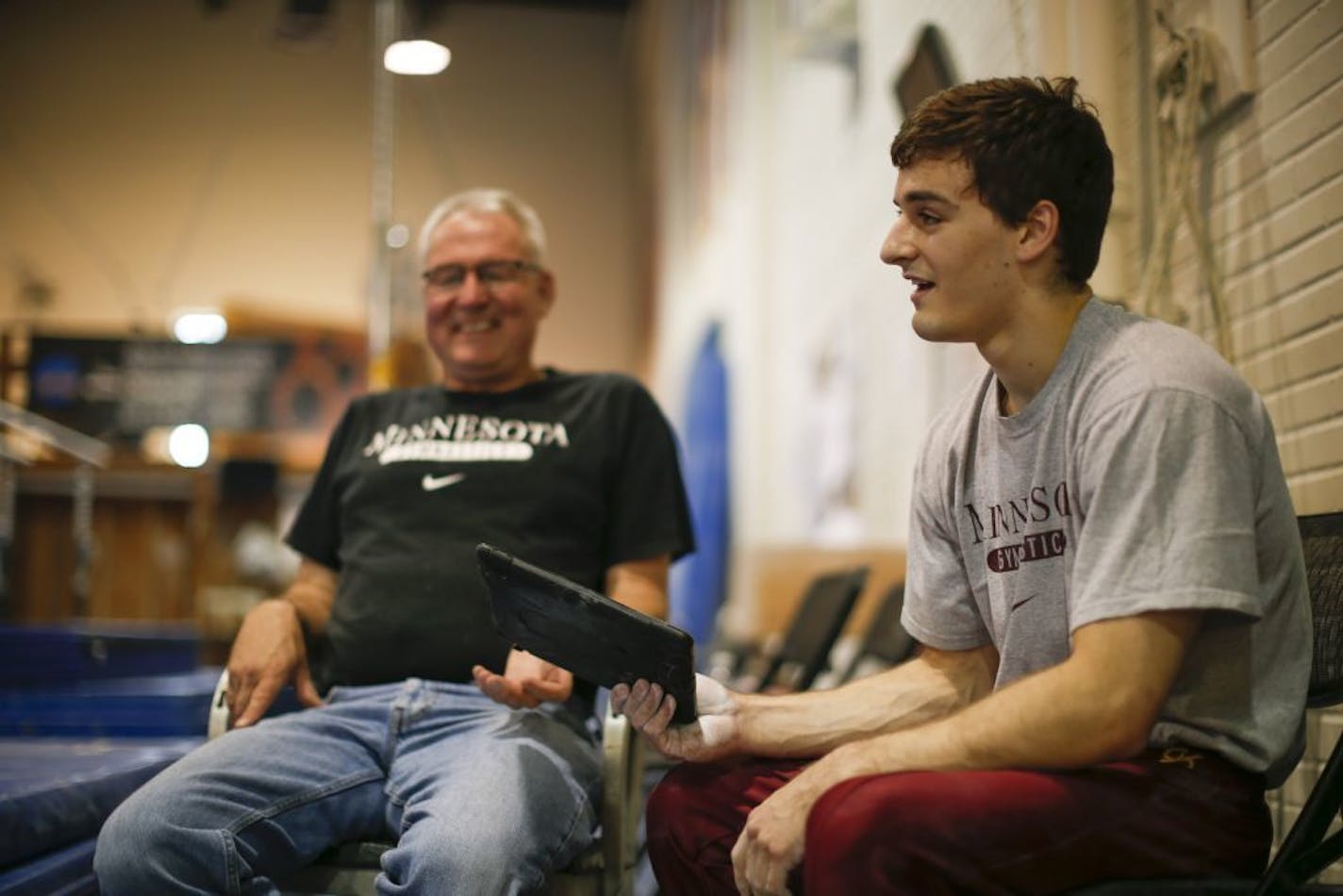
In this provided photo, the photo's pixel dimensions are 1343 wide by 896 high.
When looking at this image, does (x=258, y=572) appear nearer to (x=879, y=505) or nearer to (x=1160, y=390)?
(x=879, y=505)

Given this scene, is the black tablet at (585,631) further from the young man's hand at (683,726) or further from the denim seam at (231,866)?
the denim seam at (231,866)

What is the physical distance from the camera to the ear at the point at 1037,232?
142 centimetres

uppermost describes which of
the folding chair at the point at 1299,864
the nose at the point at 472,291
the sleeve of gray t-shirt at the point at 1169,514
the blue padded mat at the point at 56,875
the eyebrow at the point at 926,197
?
the nose at the point at 472,291

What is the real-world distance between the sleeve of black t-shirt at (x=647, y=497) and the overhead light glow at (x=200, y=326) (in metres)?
8.46

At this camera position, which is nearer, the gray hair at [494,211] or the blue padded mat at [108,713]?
the gray hair at [494,211]

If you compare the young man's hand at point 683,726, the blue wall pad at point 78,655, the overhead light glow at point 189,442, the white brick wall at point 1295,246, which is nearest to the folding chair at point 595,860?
the young man's hand at point 683,726

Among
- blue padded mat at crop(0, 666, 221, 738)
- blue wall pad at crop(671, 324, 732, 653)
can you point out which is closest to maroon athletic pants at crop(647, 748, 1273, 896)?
blue padded mat at crop(0, 666, 221, 738)

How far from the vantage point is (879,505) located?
4.24 m

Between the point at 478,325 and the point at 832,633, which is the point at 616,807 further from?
the point at 832,633

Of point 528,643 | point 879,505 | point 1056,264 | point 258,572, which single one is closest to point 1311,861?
point 1056,264

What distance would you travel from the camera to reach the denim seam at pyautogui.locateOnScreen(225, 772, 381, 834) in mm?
1726

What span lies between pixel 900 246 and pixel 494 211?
3.68 feet

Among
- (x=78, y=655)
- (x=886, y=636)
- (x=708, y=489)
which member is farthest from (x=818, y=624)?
(x=708, y=489)

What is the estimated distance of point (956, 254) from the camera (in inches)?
57.1
